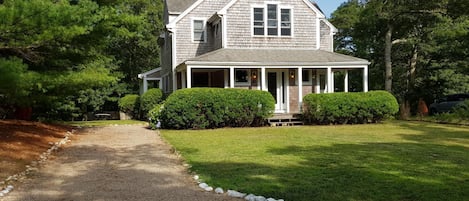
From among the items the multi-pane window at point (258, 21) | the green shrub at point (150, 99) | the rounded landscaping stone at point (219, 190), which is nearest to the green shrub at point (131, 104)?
the green shrub at point (150, 99)

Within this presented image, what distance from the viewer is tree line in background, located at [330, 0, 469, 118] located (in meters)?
26.2

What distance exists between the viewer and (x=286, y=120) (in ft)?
64.8

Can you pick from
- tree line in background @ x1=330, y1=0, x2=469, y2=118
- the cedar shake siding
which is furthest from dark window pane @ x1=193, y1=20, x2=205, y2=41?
tree line in background @ x1=330, y1=0, x2=469, y2=118

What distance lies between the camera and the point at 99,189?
21.8 feet

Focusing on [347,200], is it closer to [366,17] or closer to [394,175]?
[394,175]

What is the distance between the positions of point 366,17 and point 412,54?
17.5 feet

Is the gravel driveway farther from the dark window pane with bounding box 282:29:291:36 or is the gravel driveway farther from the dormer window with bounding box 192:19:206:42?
the dormer window with bounding box 192:19:206:42

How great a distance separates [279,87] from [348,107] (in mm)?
4234

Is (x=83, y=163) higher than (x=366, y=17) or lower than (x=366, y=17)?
lower

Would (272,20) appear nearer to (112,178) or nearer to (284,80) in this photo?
(284,80)

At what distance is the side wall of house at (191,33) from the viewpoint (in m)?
22.8

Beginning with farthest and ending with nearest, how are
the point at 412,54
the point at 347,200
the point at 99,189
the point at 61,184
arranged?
the point at 412,54, the point at 61,184, the point at 99,189, the point at 347,200

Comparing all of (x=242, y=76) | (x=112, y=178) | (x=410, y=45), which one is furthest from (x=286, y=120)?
(x=410, y=45)

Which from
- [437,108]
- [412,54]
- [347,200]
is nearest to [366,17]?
[412,54]
